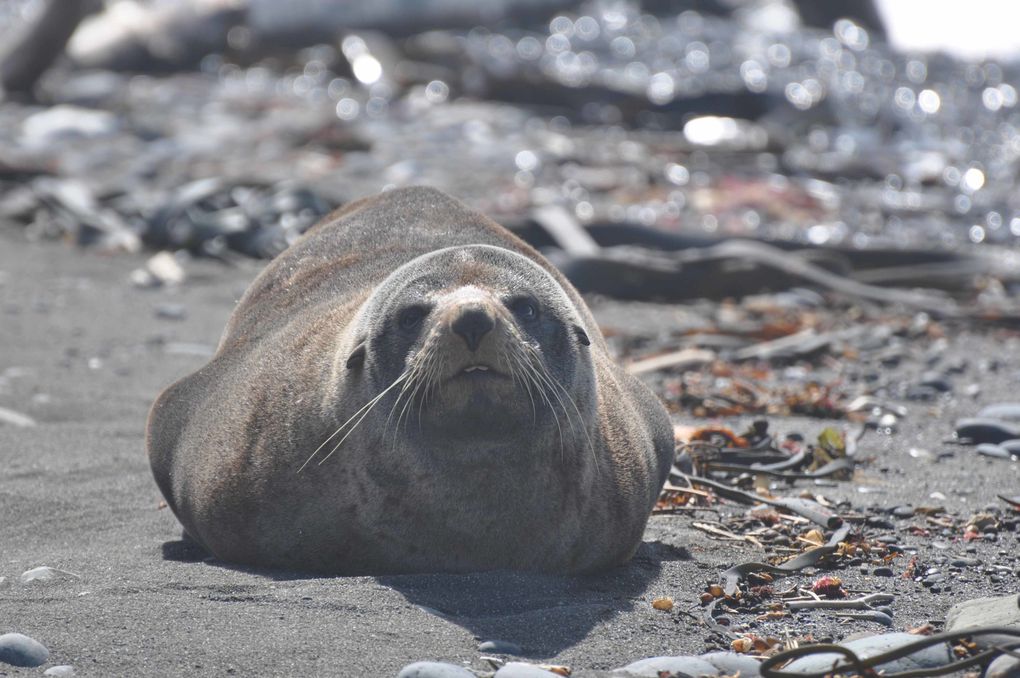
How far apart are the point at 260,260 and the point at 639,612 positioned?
21.9 ft

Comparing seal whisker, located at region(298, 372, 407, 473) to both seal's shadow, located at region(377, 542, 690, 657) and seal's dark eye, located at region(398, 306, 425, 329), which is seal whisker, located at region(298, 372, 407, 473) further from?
seal's shadow, located at region(377, 542, 690, 657)

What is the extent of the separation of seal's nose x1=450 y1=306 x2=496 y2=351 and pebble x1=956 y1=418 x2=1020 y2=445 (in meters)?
3.01

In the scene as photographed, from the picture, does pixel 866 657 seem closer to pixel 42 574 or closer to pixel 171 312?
pixel 42 574

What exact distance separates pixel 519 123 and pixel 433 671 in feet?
45.3

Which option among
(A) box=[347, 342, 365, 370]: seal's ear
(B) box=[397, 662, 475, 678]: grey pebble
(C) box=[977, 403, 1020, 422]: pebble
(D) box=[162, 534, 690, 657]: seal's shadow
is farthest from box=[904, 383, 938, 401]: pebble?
(B) box=[397, 662, 475, 678]: grey pebble

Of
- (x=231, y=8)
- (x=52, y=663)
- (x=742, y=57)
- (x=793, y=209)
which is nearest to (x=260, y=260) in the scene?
(x=793, y=209)

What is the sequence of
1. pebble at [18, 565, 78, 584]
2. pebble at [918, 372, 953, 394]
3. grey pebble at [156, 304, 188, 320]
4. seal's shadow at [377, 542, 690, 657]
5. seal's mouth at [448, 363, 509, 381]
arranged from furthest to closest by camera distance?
grey pebble at [156, 304, 188, 320] < pebble at [918, 372, 953, 394] < pebble at [18, 565, 78, 584] < seal's mouth at [448, 363, 509, 381] < seal's shadow at [377, 542, 690, 657]

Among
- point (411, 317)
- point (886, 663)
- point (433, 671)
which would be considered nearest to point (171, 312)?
point (411, 317)

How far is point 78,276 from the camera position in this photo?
9.46 metres

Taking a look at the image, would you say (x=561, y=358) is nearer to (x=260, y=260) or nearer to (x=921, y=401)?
(x=921, y=401)

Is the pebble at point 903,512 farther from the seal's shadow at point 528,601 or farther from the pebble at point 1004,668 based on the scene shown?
the pebble at point 1004,668

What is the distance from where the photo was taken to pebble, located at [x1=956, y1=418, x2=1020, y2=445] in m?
5.90

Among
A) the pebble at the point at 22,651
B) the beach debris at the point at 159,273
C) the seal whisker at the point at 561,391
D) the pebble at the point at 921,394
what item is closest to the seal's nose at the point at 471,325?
the seal whisker at the point at 561,391

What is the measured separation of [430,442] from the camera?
3.94 metres
